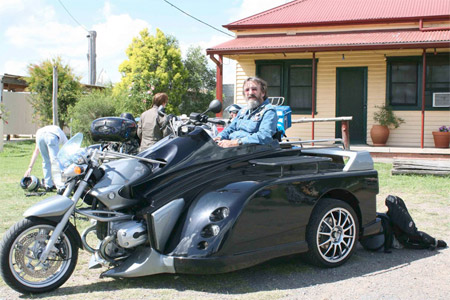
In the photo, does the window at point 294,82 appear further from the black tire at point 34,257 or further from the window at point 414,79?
the black tire at point 34,257

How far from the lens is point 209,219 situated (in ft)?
13.1

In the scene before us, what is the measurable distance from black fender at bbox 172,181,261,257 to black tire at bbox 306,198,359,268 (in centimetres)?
80

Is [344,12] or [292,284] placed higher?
[344,12]

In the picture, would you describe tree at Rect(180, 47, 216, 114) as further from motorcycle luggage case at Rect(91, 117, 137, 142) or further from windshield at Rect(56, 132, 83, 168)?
windshield at Rect(56, 132, 83, 168)

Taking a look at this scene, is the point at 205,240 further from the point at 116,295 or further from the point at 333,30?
the point at 333,30

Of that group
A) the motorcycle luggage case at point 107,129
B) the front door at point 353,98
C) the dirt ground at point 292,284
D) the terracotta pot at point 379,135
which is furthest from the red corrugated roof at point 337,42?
the motorcycle luggage case at point 107,129

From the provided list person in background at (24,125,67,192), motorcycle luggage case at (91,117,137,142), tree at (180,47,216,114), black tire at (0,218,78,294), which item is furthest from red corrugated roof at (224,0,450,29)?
black tire at (0,218,78,294)

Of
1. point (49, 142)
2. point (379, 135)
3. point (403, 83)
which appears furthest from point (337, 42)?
point (49, 142)

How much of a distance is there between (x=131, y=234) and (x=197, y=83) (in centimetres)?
1972

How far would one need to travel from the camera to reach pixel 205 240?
3.96 m

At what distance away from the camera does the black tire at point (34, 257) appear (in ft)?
12.5

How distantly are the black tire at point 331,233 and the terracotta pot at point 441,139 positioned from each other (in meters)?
10.6

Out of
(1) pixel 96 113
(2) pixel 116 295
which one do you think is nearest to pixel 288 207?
(2) pixel 116 295

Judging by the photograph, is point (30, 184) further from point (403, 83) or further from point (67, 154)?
point (403, 83)
